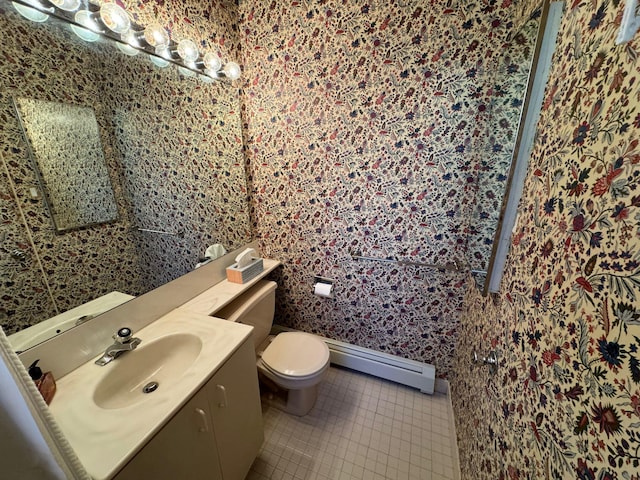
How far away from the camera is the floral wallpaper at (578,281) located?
395mm

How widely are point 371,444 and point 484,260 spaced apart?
128 cm

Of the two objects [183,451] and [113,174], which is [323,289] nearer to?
[183,451]

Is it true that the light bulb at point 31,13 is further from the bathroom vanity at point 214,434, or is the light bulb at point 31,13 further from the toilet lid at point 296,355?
the toilet lid at point 296,355

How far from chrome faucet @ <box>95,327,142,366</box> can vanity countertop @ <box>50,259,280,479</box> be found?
21mm

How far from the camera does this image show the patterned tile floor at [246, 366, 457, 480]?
4.41ft

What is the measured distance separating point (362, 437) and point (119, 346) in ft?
4.74

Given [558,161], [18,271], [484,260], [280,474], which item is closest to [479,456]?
[484,260]

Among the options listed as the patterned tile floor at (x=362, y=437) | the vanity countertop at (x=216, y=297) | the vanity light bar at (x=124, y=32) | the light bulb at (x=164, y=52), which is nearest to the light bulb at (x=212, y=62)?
the vanity light bar at (x=124, y=32)

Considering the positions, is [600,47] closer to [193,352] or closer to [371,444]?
[193,352]

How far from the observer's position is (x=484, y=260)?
1.23 metres

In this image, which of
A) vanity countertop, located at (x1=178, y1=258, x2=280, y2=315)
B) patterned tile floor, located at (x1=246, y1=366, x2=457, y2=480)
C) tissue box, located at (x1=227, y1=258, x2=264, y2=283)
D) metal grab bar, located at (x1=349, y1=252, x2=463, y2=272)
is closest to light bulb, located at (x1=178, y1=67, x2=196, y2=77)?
tissue box, located at (x1=227, y1=258, x2=264, y2=283)

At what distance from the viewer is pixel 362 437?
151 centimetres

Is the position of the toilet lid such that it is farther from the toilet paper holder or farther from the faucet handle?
the faucet handle

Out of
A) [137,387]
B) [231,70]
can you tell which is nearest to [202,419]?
[137,387]
